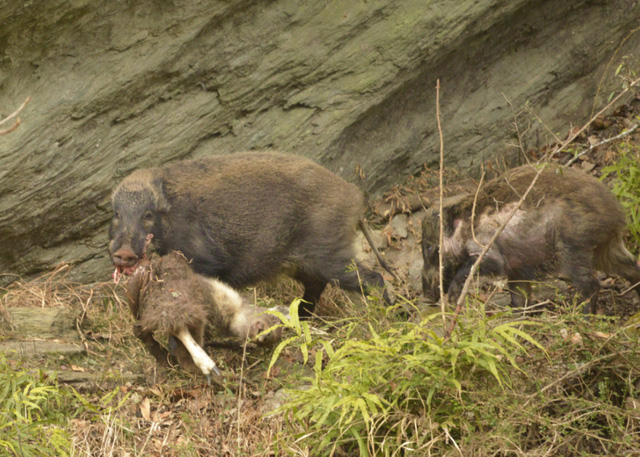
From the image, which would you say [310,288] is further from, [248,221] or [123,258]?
[123,258]

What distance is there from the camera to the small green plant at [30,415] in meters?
4.30

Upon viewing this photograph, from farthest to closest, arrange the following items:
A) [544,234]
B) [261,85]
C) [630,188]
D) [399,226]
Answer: [399,226] < [261,85] < [630,188] < [544,234]

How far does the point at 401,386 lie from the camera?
4074 mm

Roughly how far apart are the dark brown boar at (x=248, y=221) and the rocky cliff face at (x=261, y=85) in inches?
43.0

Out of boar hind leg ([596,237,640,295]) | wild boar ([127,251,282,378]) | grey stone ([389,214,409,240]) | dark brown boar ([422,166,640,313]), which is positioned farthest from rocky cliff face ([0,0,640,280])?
wild boar ([127,251,282,378])

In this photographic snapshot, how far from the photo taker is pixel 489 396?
4.01 meters

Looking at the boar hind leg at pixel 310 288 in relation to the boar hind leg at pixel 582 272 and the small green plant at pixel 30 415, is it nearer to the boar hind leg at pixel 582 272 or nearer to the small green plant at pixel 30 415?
the boar hind leg at pixel 582 272

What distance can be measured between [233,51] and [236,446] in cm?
430

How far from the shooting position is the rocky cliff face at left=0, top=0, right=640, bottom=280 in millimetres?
7031

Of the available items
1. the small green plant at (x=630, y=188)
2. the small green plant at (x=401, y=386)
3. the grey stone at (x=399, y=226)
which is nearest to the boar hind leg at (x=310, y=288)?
the grey stone at (x=399, y=226)

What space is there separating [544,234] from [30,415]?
397 cm

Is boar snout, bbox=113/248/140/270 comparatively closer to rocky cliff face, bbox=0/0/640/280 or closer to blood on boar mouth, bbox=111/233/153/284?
blood on boar mouth, bbox=111/233/153/284

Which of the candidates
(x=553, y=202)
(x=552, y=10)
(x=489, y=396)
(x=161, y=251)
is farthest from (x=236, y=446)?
(x=552, y=10)

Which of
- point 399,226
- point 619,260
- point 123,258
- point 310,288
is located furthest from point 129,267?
point 619,260
